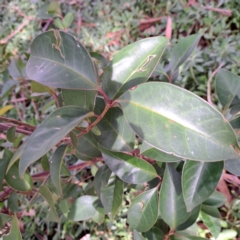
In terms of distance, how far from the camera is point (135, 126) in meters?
0.43

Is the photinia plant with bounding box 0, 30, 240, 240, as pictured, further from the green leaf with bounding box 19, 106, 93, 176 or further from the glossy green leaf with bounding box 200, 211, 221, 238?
the glossy green leaf with bounding box 200, 211, 221, 238

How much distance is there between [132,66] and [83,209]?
581mm

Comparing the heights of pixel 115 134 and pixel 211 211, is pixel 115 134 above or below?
above

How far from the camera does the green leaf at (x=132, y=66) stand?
19.5 inches

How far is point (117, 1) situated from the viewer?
183cm

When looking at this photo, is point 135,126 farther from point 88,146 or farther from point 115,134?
point 88,146

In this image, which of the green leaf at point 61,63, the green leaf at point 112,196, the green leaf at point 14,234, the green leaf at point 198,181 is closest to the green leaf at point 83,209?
the green leaf at point 112,196

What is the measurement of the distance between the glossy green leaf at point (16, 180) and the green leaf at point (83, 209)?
202 millimetres

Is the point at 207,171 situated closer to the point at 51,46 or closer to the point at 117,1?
the point at 51,46

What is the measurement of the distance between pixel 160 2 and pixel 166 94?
4.87ft

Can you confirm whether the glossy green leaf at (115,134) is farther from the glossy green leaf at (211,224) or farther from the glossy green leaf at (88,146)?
the glossy green leaf at (211,224)

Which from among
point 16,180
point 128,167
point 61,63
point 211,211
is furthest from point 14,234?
point 211,211

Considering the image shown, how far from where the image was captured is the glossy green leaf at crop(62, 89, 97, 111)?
20.9 inches

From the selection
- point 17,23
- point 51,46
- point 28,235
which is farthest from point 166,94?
point 17,23
